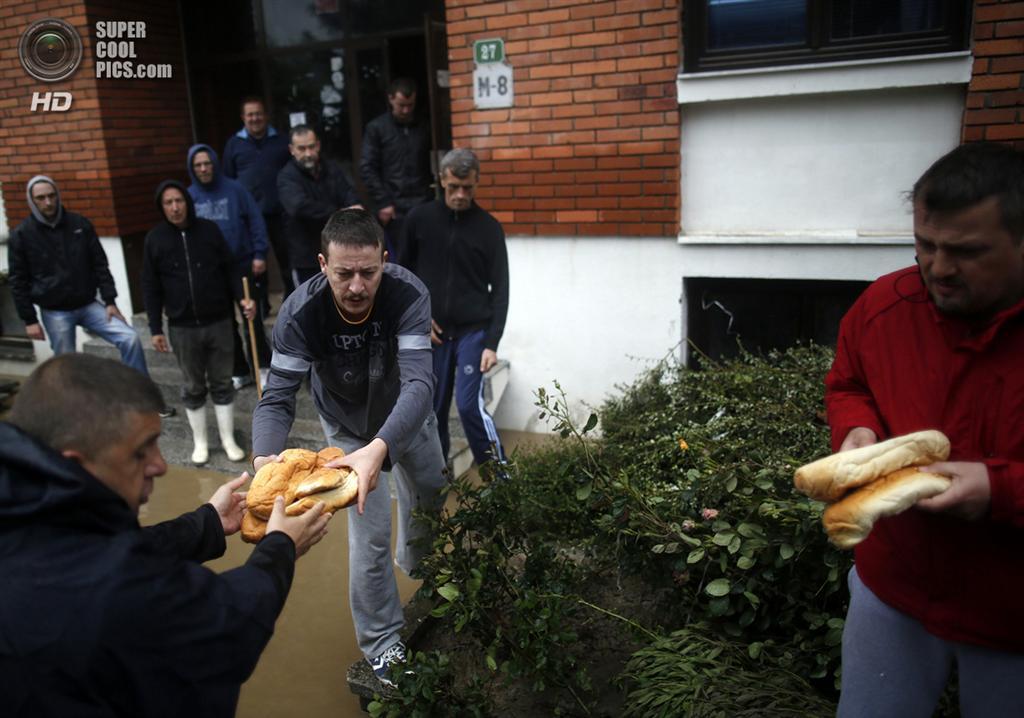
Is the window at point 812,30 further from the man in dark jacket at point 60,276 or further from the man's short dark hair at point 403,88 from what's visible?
the man in dark jacket at point 60,276

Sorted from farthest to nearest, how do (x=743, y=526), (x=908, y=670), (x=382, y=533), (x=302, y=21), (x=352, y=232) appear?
(x=302, y=21) → (x=382, y=533) → (x=352, y=232) → (x=743, y=526) → (x=908, y=670)

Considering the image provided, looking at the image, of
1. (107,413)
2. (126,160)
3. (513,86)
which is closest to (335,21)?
(126,160)

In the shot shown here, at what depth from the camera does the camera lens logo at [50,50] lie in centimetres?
763

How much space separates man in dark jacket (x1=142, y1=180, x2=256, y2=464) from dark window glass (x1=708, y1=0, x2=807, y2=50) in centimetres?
395

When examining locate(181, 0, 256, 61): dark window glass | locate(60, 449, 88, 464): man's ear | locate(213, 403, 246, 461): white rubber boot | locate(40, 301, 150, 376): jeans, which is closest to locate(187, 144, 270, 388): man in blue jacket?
locate(213, 403, 246, 461): white rubber boot

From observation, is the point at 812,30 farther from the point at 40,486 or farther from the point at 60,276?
the point at 60,276

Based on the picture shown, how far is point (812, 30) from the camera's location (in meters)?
5.23

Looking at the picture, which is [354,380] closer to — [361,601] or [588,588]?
[361,601]

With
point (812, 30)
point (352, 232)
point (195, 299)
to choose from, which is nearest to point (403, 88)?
point (195, 299)

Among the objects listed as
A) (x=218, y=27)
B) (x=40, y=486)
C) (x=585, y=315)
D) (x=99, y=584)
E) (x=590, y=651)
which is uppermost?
(x=218, y=27)

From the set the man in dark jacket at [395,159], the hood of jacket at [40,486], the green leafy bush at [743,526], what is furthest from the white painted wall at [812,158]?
the hood of jacket at [40,486]

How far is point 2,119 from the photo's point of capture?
8.30 meters

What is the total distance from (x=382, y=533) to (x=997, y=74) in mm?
A: 4343

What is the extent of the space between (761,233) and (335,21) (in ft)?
16.4
